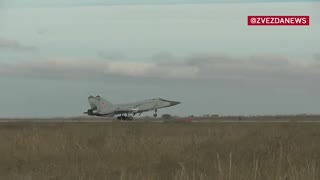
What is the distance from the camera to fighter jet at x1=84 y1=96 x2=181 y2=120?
99.5 metres

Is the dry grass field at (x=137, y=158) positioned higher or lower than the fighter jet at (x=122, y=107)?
lower

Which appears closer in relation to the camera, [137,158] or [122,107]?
[137,158]

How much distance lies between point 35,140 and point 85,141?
1.55 m

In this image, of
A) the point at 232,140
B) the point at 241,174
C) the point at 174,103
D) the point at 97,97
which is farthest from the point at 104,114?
the point at 241,174

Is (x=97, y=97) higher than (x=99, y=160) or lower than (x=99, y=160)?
higher

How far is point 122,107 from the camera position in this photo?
332 ft

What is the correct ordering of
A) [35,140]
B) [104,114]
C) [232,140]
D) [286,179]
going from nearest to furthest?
[286,179]
[35,140]
[232,140]
[104,114]

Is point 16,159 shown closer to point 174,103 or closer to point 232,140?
point 232,140

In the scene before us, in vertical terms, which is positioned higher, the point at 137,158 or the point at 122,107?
the point at 122,107

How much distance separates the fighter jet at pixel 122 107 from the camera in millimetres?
99500

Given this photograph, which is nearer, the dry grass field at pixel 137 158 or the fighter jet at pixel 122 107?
the dry grass field at pixel 137 158

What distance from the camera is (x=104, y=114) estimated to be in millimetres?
102562

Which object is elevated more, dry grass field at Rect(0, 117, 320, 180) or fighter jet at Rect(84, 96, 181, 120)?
fighter jet at Rect(84, 96, 181, 120)

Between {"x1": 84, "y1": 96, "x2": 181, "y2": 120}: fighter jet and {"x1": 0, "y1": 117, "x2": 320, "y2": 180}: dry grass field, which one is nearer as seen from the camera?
{"x1": 0, "y1": 117, "x2": 320, "y2": 180}: dry grass field
